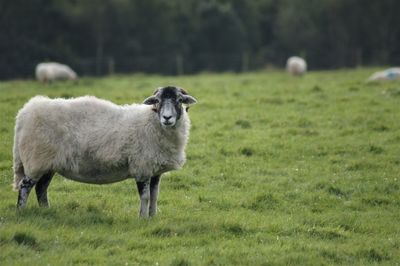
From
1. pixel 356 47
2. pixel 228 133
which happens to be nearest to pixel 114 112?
pixel 228 133

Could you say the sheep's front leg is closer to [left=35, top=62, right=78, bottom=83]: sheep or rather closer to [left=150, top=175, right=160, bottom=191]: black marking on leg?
[left=150, top=175, right=160, bottom=191]: black marking on leg

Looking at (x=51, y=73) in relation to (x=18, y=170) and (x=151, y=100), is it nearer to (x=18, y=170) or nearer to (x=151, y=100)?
(x=18, y=170)

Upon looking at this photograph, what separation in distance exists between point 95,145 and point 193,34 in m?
56.0

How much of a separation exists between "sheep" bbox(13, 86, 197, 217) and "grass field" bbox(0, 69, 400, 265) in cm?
55

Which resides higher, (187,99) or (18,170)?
(187,99)

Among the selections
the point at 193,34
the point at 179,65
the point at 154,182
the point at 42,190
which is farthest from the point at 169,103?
the point at 193,34

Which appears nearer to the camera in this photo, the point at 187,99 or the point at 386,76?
the point at 187,99

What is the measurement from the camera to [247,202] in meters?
12.6

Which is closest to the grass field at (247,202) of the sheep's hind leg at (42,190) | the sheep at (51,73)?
the sheep's hind leg at (42,190)

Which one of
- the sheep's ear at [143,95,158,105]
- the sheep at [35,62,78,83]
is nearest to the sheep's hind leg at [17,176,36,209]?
the sheep's ear at [143,95,158,105]

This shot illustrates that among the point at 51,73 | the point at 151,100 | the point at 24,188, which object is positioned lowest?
the point at 24,188

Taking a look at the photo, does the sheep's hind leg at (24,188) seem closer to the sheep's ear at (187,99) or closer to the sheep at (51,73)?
the sheep's ear at (187,99)

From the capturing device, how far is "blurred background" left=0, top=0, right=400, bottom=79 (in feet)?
190

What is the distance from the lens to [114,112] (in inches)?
463
